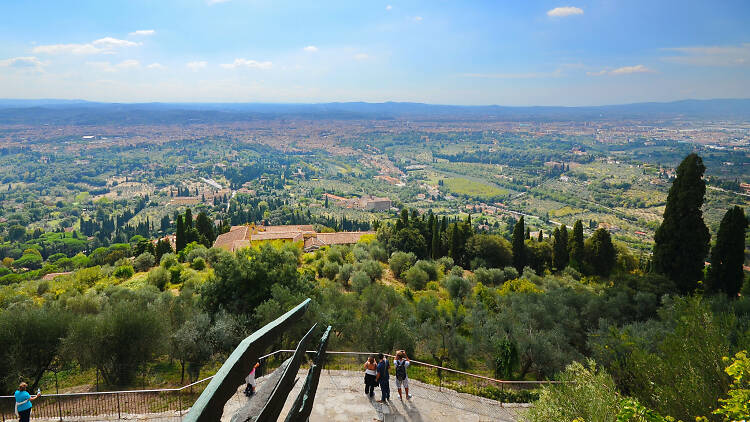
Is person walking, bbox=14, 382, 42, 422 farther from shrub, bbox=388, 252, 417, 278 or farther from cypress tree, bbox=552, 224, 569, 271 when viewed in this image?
cypress tree, bbox=552, 224, 569, 271

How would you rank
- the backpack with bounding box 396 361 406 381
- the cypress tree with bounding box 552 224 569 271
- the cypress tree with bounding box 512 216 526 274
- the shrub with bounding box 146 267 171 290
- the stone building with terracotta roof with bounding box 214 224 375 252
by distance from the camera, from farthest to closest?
the stone building with terracotta roof with bounding box 214 224 375 252 → the cypress tree with bounding box 512 216 526 274 → the cypress tree with bounding box 552 224 569 271 → the shrub with bounding box 146 267 171 290 → the backpack with bounding box 396 361 406 381

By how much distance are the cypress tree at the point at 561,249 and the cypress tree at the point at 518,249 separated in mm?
2379

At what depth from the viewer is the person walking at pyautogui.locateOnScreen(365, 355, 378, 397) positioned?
8.33 m

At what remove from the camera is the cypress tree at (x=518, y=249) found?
3058cm

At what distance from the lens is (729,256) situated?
64.3 feet

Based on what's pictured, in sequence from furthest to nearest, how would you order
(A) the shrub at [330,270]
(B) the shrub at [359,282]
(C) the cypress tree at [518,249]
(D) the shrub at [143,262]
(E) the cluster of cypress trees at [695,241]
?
(C) the cypress tree at [518,249]
(D) the shrub at [143,262]
(A) the shrub at [330,270]
(B) the shrub at [359,282]
(E) the cluster of cypress trees at [695,241]

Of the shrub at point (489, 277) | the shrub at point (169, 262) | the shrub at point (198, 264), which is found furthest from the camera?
the shrub at point (489, 277)

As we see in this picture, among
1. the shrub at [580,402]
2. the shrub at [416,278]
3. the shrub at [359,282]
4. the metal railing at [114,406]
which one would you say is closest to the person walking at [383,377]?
the shrub at [580,402]

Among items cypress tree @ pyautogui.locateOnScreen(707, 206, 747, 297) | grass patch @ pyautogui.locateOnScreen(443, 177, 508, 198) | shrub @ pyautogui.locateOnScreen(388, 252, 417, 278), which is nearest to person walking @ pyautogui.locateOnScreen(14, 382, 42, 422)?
shrub @ pyautogui.locateOnScreen(388, 252, 417, 278)

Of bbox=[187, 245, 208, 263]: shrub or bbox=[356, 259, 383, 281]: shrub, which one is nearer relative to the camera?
bbox=[356, 259, 383, 281]: shrub

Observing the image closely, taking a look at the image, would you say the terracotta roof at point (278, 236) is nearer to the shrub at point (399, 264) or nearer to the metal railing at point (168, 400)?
the shrub at point (399, 264)

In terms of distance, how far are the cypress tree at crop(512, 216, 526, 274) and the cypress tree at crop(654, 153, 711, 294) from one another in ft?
33.9

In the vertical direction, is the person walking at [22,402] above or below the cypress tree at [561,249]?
above

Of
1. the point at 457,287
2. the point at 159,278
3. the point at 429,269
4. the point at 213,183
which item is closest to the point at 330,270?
the point at 429,269
